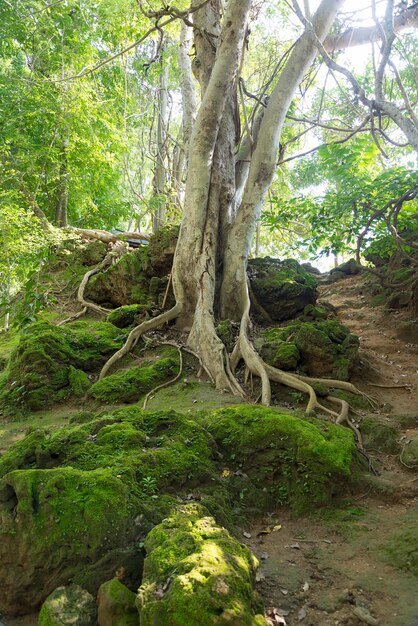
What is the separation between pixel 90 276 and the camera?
10.6 m

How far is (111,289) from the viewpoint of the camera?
1000 cm

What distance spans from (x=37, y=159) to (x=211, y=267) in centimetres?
722

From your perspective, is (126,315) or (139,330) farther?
(126,315)

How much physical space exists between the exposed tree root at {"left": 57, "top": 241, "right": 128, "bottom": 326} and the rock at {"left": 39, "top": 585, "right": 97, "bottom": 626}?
6.71 meters

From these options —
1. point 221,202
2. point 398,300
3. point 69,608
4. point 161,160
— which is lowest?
point 69,608

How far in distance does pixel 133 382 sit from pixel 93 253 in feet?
19.2

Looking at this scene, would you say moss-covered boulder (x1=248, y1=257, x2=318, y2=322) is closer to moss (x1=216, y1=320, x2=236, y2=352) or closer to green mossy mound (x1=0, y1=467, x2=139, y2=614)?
moss (x1=216, y1=320, x2=236, y2=352)

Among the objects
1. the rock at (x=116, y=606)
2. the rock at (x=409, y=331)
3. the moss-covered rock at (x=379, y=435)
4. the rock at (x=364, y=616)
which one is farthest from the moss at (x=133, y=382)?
the rock at (x=409, y=331)

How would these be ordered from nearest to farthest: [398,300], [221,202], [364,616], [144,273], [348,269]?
[364,616] → [221,202] → [144,273] → [398,300] → [348,269]

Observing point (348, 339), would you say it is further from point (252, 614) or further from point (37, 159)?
point (37, 159)

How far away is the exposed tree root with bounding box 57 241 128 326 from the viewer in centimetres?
952

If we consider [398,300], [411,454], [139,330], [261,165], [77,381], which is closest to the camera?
[411,454]

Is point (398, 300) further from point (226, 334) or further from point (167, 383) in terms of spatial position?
point (167, 383)

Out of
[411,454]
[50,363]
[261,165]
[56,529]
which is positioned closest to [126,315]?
[50,363]
